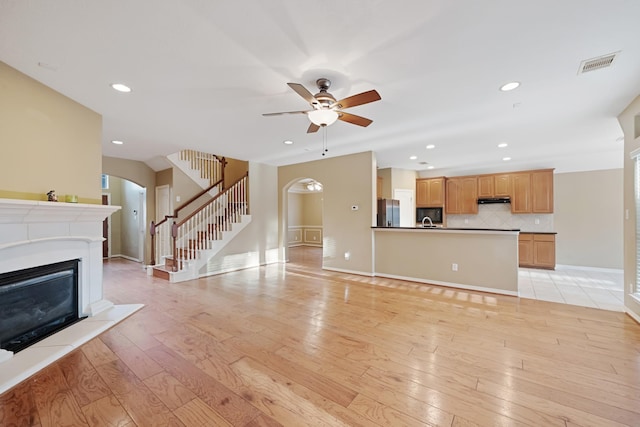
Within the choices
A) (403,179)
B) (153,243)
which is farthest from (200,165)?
(403,179)

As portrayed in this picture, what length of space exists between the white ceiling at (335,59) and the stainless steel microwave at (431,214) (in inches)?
148

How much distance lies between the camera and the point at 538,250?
6.29m

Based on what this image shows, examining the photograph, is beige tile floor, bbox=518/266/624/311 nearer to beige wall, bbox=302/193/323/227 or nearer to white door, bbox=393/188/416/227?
white door, bbox=393/188/416/227

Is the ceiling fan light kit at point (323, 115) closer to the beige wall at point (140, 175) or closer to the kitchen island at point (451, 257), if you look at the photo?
the kitchen island at point (451, 257)

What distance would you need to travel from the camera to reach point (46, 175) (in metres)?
2.81

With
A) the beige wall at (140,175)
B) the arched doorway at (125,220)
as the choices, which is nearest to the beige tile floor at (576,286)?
the beige wall at (140,175)

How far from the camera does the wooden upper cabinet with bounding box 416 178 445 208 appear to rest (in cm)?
759

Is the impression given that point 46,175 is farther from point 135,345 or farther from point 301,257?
point 301,257

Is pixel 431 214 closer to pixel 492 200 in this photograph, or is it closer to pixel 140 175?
pixel 492 200

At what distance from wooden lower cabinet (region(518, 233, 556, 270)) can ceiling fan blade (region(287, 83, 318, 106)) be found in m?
6.61

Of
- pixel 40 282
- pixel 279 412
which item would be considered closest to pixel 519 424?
pixel 279 412

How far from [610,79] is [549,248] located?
491 centimetres

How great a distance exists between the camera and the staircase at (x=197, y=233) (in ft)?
17.6

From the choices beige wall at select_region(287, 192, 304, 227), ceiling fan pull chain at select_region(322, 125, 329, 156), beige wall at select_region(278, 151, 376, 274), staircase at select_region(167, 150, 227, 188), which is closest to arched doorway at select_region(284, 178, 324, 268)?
beige wall at select_region(287, 192, 304, 227)
